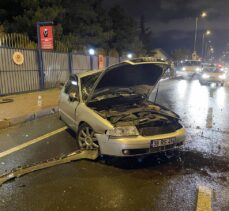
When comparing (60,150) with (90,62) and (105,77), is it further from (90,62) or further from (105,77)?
(90,62)

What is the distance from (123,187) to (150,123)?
124 cm

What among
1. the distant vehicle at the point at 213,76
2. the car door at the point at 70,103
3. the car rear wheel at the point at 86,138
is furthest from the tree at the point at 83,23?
the car rear wheel at the point at 86,138

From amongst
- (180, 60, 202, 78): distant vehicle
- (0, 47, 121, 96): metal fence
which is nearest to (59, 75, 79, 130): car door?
(0, 47, 121, 96): metal fence

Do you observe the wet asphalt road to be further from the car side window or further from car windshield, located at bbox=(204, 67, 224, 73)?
car windshield, located at bbox=(204, 67, 224, 73)

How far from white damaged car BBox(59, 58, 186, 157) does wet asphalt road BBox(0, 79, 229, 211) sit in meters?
0.37

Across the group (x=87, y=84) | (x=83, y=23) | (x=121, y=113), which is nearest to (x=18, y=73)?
(x=87, y=84)

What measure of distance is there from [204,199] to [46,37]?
45.0ft

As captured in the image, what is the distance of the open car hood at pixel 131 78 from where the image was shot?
528 centimetres

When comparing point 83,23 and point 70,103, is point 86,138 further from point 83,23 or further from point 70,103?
point 83,23

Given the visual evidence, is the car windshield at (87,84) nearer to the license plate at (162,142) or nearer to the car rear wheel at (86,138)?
the car rear wheel at (86,138)

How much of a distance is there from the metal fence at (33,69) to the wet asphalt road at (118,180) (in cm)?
757

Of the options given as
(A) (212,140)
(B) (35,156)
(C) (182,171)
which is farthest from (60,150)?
(A) (212,140)

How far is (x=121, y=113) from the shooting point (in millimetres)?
4664

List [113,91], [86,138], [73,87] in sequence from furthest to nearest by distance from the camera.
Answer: [73,87]
[113,91]
[86,138]
